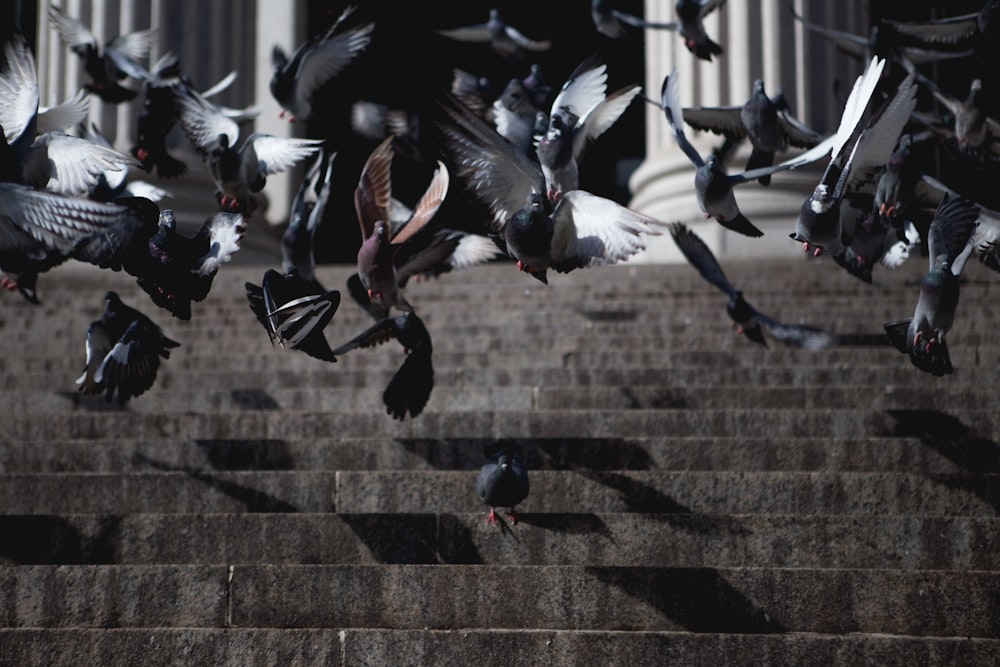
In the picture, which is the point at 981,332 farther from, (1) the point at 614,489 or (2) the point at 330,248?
(2) the point at 330,248

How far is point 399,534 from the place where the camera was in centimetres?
425

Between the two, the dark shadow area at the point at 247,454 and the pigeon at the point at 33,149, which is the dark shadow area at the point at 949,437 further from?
the pigeon at the point at 33,149

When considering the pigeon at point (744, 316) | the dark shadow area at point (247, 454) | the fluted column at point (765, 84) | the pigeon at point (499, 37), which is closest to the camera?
the dark shadow area at point (247, 454)

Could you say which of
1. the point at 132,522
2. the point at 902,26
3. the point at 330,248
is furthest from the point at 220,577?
the point at 330,248

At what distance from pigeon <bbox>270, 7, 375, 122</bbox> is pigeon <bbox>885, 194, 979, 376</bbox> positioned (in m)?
3.04

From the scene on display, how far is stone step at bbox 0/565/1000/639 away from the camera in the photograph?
368 centimetres

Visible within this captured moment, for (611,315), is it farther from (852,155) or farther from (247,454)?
(852,155)

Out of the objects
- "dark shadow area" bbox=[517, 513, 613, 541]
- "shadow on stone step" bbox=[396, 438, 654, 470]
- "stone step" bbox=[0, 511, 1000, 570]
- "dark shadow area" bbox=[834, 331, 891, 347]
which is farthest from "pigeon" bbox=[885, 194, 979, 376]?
"dark shadow area" bbox=[834, 331, 891, 347]

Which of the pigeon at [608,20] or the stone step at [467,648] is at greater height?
the pigeon at [608,20]

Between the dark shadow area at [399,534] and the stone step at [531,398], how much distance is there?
177 cm

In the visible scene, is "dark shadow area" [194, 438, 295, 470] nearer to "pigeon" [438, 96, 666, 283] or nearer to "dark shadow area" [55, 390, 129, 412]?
"dark shadow area" [55, 390, 129, 412]

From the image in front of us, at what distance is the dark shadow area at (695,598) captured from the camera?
3736 mm

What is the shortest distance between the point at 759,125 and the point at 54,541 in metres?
3.41

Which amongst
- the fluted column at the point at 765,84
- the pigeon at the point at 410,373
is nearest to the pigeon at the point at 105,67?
the pigeon at the point at 410,373
